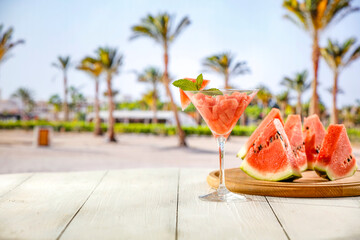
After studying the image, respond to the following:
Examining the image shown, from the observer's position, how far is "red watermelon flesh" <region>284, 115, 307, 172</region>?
6.23 ft

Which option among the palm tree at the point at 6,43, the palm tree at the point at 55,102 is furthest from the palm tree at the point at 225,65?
the palm tree at the point at 55,102

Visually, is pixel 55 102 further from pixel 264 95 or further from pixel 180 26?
pixel 180 26

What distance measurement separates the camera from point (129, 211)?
1.23m

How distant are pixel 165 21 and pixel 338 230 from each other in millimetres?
19510

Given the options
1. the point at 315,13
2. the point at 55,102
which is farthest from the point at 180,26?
the point at 55,102

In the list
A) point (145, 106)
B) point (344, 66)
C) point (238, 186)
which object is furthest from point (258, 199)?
point (145, 106)

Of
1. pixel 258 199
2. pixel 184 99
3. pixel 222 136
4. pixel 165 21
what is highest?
pixel 165 21

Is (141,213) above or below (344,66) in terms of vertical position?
below

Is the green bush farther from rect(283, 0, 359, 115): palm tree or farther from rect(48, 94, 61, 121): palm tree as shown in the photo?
rect(48, 94, 61, 121): palm tree

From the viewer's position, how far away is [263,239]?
0.96 m

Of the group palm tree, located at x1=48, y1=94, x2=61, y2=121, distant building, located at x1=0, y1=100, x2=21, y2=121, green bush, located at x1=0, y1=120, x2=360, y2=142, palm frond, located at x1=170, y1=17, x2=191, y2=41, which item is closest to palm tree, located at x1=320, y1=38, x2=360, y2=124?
green bush, located at x1=0, y1=120, x2=360, y2=142

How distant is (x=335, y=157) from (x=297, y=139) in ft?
0.81

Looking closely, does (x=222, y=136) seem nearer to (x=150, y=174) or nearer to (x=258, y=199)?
(x=258, y=199)

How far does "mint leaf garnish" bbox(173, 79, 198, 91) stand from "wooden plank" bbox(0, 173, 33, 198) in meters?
0.86
